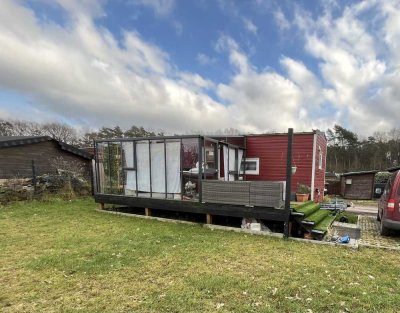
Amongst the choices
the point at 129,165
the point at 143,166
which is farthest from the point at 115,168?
the point at 143,166

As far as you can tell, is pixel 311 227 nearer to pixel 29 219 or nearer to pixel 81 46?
pixel 29 219

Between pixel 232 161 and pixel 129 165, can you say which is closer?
pixel 129 165

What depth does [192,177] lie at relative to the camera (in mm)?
7148

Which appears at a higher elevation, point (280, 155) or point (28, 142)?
point (28, 142)

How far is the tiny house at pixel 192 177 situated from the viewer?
6090 millimetres

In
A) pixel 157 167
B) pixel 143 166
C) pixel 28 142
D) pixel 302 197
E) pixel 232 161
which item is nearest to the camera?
pixel 157 167

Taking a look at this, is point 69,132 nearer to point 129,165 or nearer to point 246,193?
point 129,165

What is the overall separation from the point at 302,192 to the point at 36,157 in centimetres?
1237

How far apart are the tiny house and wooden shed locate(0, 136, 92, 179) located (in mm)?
4664

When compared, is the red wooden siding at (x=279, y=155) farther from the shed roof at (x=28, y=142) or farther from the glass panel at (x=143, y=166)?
the shed roof at (x=28, y=142)

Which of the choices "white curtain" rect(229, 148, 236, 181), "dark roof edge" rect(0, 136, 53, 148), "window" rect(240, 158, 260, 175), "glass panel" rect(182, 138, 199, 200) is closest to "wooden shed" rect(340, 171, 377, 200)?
"window" rect(240, 158, 260, 175)

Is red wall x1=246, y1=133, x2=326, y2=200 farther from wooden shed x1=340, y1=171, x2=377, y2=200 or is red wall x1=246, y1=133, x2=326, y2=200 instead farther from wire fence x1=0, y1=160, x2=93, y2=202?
wire fence x1=0, y1=160, x2=93, y2=202

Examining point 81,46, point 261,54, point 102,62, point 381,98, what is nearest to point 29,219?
point 81,46

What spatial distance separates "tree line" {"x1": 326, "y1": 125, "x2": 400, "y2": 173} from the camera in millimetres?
32219
